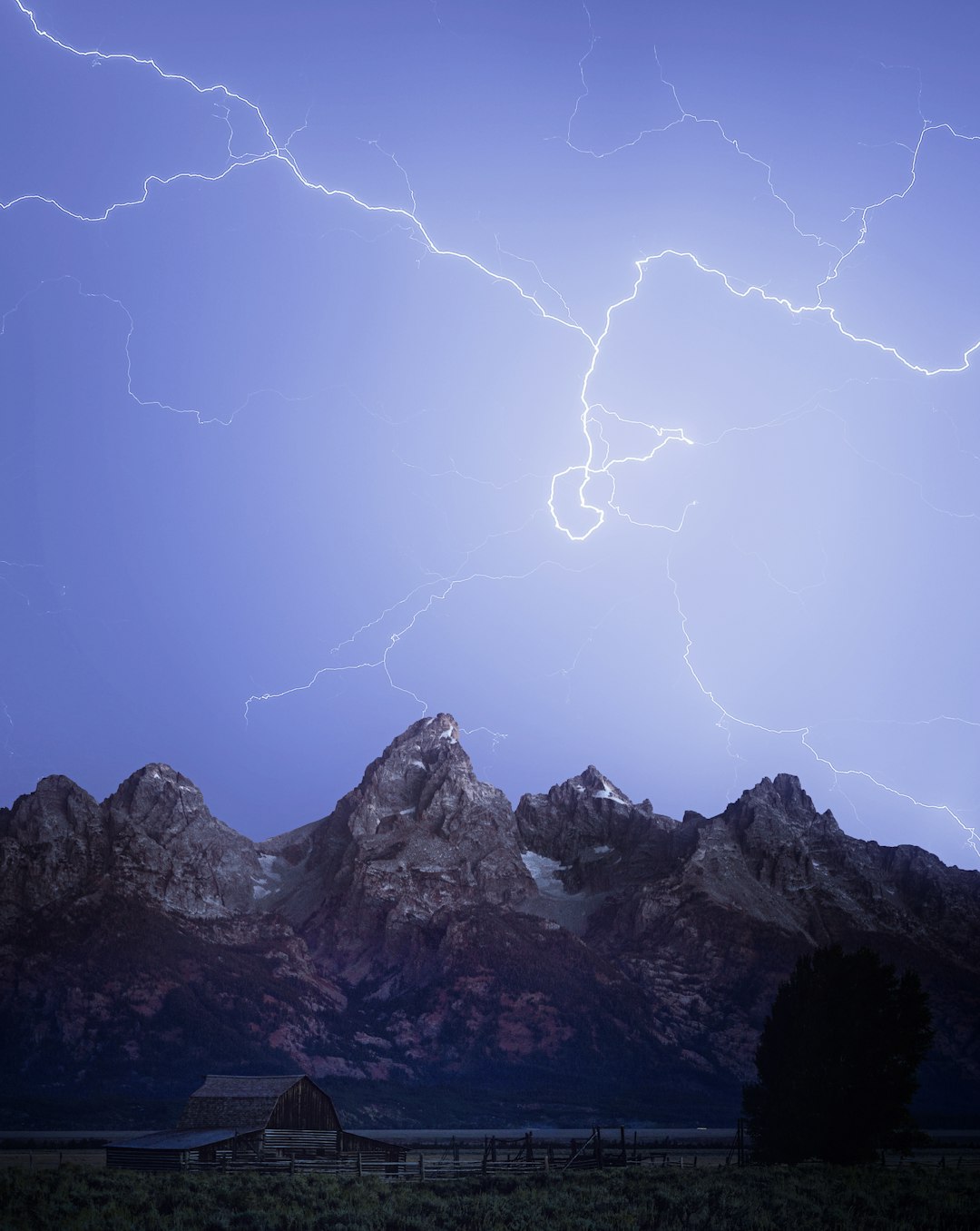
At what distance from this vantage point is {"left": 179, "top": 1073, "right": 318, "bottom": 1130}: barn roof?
53.8 metres

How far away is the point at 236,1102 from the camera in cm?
5544

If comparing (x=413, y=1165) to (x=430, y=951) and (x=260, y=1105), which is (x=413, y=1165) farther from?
(x=430, y=951)

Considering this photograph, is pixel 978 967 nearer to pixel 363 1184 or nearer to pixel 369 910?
pixel 369 910

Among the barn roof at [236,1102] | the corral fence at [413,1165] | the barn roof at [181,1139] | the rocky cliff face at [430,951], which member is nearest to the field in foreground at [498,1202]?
the corral fence at [413,1165]

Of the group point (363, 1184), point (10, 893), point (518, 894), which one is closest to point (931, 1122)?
point (518, 894)

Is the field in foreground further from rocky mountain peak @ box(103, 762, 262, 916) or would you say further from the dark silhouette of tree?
rocky mountain peak @ box(103, 762, 262, 916)

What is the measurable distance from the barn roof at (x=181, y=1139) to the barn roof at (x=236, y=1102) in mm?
645

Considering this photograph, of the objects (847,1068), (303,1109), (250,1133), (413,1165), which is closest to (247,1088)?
(303,1109)

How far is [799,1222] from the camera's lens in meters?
31.2

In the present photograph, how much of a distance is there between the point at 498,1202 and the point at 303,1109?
2366 cm

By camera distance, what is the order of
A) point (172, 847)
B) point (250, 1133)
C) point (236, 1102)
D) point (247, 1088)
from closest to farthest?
point (250, 1133) → point (236, 1102) → point (247, 1088) → point (172, 847)

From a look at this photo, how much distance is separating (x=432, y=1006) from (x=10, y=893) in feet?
202

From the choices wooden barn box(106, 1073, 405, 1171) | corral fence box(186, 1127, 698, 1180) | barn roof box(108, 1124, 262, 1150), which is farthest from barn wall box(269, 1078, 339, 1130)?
corral fence box(186, 1127, 698, 1180)

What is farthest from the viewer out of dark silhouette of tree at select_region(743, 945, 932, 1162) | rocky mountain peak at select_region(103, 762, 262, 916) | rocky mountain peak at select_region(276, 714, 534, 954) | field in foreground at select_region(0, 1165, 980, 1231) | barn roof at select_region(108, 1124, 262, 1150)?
rocky mountain peak at select_region(276, 714, 534, 954)
